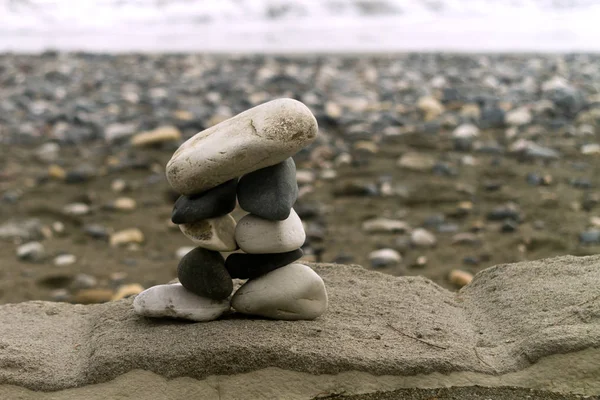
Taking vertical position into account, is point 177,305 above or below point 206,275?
below

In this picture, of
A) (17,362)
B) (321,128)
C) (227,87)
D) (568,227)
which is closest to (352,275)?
(17,362)

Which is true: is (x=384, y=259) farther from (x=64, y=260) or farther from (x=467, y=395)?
(x=467, y=395)

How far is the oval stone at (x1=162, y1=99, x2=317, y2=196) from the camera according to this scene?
9.54 ft

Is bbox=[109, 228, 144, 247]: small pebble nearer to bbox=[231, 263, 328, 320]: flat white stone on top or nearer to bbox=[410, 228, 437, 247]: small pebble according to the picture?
bbox=[410, 228, 437, 247]: small pebble

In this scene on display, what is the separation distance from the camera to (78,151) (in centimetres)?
820

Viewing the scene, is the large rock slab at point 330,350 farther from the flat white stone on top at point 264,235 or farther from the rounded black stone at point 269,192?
the rounded black stone at point 269,192

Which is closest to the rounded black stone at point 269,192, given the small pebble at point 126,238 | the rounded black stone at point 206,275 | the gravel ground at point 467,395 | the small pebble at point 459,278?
the rounded black stone at point 206,275

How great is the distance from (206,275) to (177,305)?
18cm

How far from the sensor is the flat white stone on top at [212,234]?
307 cm

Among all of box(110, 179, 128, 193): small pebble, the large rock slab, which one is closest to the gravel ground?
the large rock slab

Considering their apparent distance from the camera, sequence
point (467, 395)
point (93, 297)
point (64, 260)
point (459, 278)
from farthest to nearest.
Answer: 1. point (64, 260)
2. point (93, 297)
3. point (459, 278)
4. point (467, 395)

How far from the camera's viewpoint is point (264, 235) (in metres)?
3.05

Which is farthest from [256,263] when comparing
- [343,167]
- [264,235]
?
[343,167]

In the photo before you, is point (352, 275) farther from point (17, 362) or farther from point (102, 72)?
point (102, 72)
